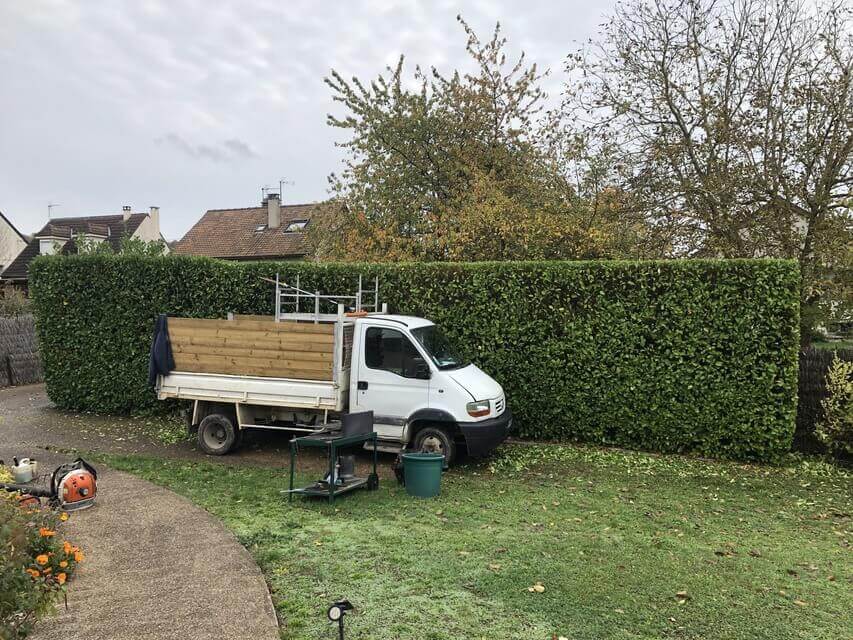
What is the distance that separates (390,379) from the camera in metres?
9.51

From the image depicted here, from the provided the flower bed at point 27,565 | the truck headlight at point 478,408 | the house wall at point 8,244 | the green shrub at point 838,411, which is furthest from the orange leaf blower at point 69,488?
the house wall at point 8,244

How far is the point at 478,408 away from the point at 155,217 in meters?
40.2

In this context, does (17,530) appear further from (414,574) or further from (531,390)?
(531,390)

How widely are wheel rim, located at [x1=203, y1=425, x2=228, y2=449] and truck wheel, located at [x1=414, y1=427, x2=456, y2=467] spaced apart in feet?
10.7

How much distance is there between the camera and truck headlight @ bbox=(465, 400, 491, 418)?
9.12 m

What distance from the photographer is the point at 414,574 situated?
5453mm

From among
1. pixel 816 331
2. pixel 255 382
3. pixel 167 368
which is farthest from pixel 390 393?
pixel 816 331

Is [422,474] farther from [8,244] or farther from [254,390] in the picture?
[8,244]

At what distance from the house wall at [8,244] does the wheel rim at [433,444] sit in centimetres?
3947

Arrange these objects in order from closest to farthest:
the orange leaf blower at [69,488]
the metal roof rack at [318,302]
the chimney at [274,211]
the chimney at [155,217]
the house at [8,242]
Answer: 1. the orange leaf blower at [69,488]
2. the metal roof rack at [318,302]
3. the chimney at [274,211]
4. the house at [8,242]
5. the chimney at [155,217]

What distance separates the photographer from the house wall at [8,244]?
39562 millimetres

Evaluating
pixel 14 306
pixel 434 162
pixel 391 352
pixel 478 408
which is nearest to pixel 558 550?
pixel 478 408

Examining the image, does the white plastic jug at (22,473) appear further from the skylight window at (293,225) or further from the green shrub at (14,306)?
the skylight window at (293,225)

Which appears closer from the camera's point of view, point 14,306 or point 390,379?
point 390,379
